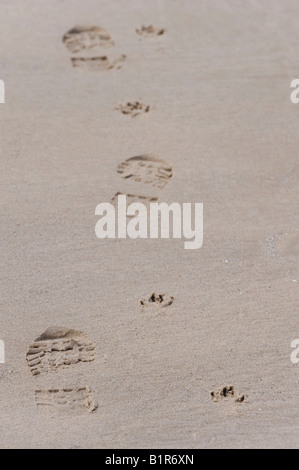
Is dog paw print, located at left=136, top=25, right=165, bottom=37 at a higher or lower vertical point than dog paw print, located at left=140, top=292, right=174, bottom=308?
higher

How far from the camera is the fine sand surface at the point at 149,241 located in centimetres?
362

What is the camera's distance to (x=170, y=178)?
184 inches

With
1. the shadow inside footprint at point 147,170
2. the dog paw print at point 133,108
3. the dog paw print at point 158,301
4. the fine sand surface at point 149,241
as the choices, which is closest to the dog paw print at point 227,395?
the fine sand surface at point 149,241

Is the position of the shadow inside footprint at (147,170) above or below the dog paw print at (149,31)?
below

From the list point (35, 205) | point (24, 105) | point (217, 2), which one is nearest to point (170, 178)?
point (35, 205)

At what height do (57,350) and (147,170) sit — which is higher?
(147,170)

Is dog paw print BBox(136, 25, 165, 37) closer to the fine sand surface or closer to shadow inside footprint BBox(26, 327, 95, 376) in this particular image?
the fine sand surface

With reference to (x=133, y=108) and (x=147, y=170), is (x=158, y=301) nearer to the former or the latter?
(x=147, y=170)

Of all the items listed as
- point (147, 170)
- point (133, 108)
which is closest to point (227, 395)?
point (147, 170)

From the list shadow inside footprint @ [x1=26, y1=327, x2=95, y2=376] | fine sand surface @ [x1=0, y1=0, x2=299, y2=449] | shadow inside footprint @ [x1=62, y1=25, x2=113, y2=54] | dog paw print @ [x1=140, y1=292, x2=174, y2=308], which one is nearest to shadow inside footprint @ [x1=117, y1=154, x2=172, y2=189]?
fine sand surface @ [x1=0, y1=0, x2=299, y2=449]

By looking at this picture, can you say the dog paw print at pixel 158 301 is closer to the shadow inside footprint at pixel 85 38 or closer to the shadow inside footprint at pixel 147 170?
the shadow inside footprint at pixel 147 170

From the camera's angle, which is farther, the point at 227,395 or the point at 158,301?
the point at 158,301

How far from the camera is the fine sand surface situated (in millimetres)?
3615

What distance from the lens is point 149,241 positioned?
4.33 metres
